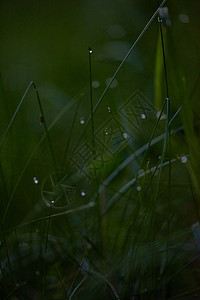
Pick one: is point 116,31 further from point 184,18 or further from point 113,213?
point 113,213

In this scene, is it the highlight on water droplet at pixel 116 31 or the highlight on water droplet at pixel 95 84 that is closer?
the highlight on water droplet at pixel 95 84

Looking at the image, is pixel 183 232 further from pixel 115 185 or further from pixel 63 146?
pixel 63 146

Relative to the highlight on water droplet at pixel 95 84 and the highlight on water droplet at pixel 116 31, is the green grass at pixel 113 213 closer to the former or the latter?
the highlight on water droplet at pixel 95 84

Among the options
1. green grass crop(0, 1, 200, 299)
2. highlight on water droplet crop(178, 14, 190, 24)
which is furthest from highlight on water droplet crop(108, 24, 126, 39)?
green grass crop(0, 1, 200, 299)

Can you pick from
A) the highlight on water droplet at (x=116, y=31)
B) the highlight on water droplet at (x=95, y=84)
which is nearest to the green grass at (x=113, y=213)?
the highlight on water droplet at (x=95, y=84)

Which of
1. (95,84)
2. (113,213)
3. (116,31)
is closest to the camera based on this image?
(113,213)

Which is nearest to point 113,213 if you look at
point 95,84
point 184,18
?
point 95,84

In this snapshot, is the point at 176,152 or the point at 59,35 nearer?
the point at 176,152

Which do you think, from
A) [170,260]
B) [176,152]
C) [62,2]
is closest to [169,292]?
[170,260]

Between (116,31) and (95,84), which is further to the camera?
(116,31)
